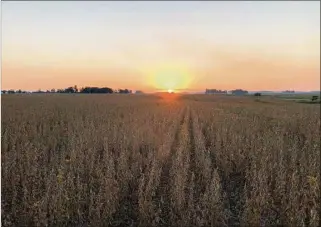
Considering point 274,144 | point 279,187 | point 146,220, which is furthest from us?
point 274,144

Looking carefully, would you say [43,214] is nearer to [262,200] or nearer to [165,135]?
[262,200]

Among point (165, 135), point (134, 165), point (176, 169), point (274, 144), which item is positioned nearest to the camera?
point (176, 169)

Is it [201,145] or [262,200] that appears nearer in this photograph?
[262,200]

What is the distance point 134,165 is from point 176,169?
0.87 meters

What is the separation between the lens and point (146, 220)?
5.06m

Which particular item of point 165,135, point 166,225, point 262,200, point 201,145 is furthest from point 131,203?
point 165,135

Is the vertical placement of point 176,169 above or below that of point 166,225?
above

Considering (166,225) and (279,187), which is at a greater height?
(279,187)

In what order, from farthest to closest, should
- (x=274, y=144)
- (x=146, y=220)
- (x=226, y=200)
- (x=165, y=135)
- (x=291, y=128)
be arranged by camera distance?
(x=291, y=128) < (x=165, y=135) < (x=274, y=144) < (x=226, y=200) < (x=146, y=220)

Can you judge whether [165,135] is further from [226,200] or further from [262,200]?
[262,200]

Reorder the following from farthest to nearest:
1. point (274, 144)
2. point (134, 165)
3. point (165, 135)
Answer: point (165, 135) < point (274, 144) < point (134, 165)

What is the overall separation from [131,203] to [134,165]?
1284 millimetres

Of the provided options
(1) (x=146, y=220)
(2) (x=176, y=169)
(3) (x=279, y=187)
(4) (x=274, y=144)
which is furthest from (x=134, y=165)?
(4) (x=274, y=144)

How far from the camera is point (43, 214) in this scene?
15.2 ft
